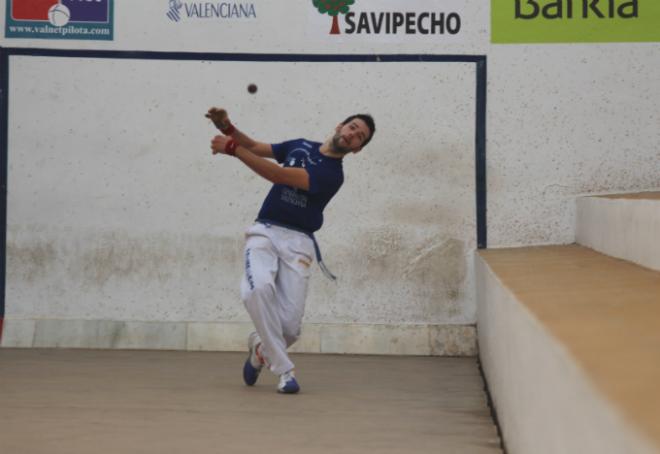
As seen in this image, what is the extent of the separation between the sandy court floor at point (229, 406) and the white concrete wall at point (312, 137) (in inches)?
19.3

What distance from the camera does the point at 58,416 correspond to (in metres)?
4.77

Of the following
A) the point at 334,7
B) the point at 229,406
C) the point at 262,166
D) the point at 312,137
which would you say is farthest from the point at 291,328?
the point at 334,7

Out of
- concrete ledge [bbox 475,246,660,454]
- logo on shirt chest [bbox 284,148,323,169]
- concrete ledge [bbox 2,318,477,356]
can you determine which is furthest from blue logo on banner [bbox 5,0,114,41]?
concrete ledge [bbox 475,246,660,454]

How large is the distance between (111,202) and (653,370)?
Answer: 6.31 m

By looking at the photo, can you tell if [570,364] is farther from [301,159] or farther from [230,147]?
[301,159]

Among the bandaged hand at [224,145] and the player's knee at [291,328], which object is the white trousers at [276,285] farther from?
the bandaged hand at [224,145]

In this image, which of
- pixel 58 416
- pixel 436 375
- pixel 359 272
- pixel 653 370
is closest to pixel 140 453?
pixel 58 416

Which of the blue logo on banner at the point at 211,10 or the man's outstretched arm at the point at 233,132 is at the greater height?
the blue logo on banner at the point at 211,10

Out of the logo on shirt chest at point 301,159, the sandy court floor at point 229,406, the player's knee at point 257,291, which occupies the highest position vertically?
the logo on shirt chest at point 301,159

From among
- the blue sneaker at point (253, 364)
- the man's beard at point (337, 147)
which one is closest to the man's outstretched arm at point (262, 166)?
the man's beard at point (337, 147)

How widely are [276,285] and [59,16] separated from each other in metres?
3.02

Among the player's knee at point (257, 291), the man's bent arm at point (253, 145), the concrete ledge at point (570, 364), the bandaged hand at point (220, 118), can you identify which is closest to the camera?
the concrete ledge at point (570, 364)

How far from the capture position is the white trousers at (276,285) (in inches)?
226

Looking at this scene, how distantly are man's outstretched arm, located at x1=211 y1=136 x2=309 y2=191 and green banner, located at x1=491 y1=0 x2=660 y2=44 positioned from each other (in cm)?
270
